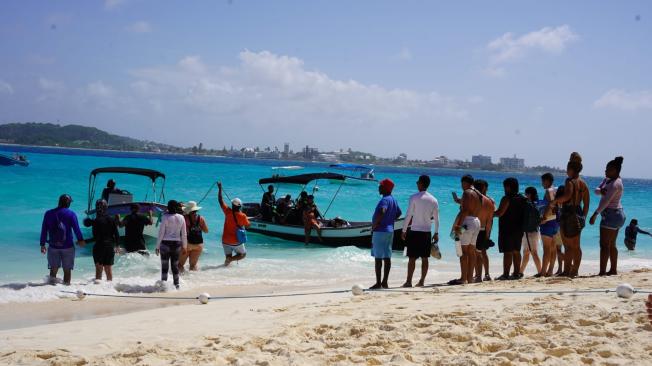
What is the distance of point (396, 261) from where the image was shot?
16.5 m

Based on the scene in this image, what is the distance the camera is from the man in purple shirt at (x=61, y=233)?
9.88 meters

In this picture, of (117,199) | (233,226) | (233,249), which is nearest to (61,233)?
(233,226)

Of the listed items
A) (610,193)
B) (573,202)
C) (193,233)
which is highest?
(610,193)

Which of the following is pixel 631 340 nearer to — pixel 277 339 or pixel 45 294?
pixel 277 339

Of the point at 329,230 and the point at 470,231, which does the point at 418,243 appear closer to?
the point at 470,231

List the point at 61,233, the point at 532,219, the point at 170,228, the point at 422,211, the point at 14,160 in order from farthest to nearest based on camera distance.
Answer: the point at 14,160 < the point at 532,219 < the point at 170,228 < the point at 61,233 < the point at 422,211

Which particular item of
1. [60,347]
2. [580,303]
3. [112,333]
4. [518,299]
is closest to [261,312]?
[112,333]

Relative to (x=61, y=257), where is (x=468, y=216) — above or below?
above

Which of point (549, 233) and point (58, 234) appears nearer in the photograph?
point (58, 234)

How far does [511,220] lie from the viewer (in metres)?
10.2

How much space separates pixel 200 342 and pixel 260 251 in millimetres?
12011

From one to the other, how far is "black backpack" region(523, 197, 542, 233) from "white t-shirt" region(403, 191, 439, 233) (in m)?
1.67

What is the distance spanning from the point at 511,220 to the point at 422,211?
1635mm

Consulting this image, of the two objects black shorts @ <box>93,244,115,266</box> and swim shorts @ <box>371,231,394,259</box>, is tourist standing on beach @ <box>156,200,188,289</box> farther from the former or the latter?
swim shorts @ <box>371,231,394,259</box>
